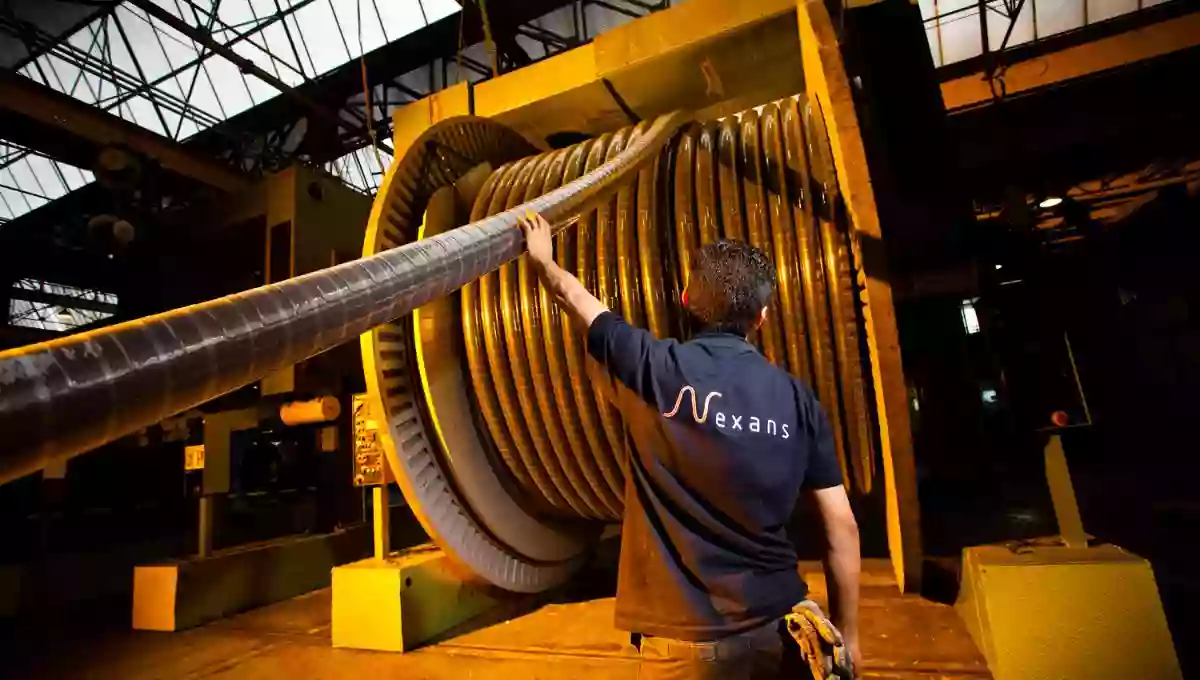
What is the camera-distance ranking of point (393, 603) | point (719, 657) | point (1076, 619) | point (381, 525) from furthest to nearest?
1. point (381, 525)
2. point (393, 603)
3. point (1076, 619)
4. point (719, 657)

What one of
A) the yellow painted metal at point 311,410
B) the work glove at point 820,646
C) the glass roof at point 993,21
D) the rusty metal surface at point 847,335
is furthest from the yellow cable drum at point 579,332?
the glass roof at point 993,21

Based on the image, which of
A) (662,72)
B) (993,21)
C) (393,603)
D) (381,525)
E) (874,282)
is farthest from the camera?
(993,21)

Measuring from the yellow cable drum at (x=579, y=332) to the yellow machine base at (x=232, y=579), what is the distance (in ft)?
5.00

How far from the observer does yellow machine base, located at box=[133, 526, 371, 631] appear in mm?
3182

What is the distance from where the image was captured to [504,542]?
2877 mm

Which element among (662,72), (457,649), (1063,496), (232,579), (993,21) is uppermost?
(993,21)

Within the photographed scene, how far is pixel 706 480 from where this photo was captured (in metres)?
1.30

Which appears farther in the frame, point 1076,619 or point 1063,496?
point 1063,496

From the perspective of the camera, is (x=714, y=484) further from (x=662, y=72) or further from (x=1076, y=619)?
(x=662, y=72)

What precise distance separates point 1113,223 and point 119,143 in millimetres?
9927

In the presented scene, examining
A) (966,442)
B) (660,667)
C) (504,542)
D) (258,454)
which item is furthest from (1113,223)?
(258,454)

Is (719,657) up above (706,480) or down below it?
below

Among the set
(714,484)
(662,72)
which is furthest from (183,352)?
(662,72)

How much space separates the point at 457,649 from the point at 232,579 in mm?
1577
